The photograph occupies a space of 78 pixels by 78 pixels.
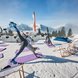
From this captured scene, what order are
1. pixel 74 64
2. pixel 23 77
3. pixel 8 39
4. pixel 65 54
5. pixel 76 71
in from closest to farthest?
pixel 23 77 < pixel 76 71 < pixel 74 64 < pixel 65 54 < pixel 8 39

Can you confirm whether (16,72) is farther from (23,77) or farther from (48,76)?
(48,76)

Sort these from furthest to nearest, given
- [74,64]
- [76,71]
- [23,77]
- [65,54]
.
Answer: [65,54] < [74,64] < [76,71] < [23,77]

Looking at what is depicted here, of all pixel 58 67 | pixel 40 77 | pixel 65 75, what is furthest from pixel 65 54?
pixel 40 77

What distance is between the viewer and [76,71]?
1081cm

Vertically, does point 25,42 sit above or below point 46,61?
above

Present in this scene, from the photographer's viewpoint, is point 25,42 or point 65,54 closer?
point 25,42

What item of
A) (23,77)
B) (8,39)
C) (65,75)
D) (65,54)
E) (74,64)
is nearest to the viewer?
(23,77)

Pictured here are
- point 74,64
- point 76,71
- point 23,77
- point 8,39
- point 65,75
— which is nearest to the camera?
point 23,77

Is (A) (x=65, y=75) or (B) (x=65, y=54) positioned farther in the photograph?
(B) (x=65, y=54)

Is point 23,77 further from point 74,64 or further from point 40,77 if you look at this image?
point 74,64

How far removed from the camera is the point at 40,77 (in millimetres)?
9680

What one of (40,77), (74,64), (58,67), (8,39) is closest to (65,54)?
(74,64)

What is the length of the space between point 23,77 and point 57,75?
99.8 inches

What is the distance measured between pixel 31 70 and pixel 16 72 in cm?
120
